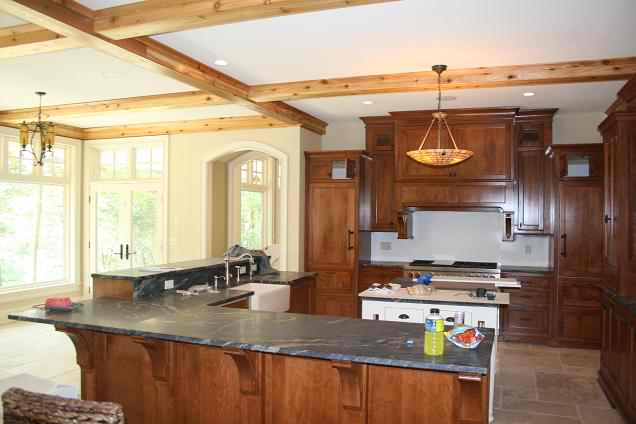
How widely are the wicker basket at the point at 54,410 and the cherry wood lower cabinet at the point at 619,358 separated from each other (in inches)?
139

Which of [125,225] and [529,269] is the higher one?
→ [125,225]

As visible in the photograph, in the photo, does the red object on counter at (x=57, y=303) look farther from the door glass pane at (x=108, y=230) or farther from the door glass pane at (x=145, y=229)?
the door glass pane at (x=108, y=230)

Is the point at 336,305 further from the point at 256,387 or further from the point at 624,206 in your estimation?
the point at 256,387

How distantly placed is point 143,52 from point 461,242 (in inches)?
190

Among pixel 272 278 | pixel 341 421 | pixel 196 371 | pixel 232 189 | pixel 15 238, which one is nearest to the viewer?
pixel 341 421

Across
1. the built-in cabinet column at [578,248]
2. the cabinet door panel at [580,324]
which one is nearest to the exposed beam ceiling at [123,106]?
the built-in cabinet column at [578,248]

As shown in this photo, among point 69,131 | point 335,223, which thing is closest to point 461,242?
point 335,223

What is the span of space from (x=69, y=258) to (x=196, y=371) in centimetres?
605

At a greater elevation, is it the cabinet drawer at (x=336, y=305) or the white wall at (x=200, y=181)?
the white wall at (x=200, y=181)

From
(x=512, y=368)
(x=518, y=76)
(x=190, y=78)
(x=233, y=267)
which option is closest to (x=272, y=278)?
(x=233, y=267)

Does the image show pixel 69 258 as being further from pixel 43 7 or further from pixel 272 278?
pixel 43 7

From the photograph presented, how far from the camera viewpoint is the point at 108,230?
830 centimetres

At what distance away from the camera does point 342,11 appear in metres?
3.44

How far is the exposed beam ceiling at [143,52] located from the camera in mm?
3143
